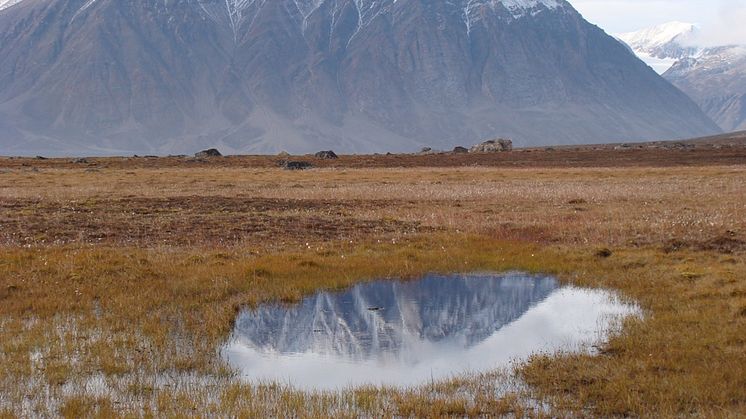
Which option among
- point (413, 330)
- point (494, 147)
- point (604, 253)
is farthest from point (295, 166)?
point (413, 330)

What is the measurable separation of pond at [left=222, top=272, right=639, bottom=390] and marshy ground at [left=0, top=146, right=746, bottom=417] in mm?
672

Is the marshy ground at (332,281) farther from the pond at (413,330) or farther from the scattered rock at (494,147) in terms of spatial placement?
the scattered rock at (494,147)

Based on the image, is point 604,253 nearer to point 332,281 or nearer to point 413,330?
point 332,281

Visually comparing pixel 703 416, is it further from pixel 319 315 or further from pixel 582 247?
pixel 582 247

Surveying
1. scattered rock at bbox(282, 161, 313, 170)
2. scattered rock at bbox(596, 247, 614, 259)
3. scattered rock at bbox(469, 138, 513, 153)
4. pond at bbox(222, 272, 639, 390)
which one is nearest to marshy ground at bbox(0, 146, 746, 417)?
scattered rock at bbox(596, 247, 614, 259)

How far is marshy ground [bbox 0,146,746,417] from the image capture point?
476 inches

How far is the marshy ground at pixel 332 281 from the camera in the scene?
1208 cm

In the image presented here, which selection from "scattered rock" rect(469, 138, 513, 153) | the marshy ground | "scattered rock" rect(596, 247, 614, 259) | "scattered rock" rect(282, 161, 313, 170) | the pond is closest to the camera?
the marshy ground

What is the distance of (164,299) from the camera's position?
18.6 metres

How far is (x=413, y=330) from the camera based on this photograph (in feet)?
56.3

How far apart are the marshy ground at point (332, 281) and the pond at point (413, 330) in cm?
67

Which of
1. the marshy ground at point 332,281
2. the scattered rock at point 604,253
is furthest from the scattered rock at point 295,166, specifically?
the scattered rock at point 604,253

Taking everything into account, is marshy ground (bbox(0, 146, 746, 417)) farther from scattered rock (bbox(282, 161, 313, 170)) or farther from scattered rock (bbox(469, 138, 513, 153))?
scattered rock (bbox(469, 138, 513, 153))

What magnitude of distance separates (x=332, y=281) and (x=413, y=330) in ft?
15.6
